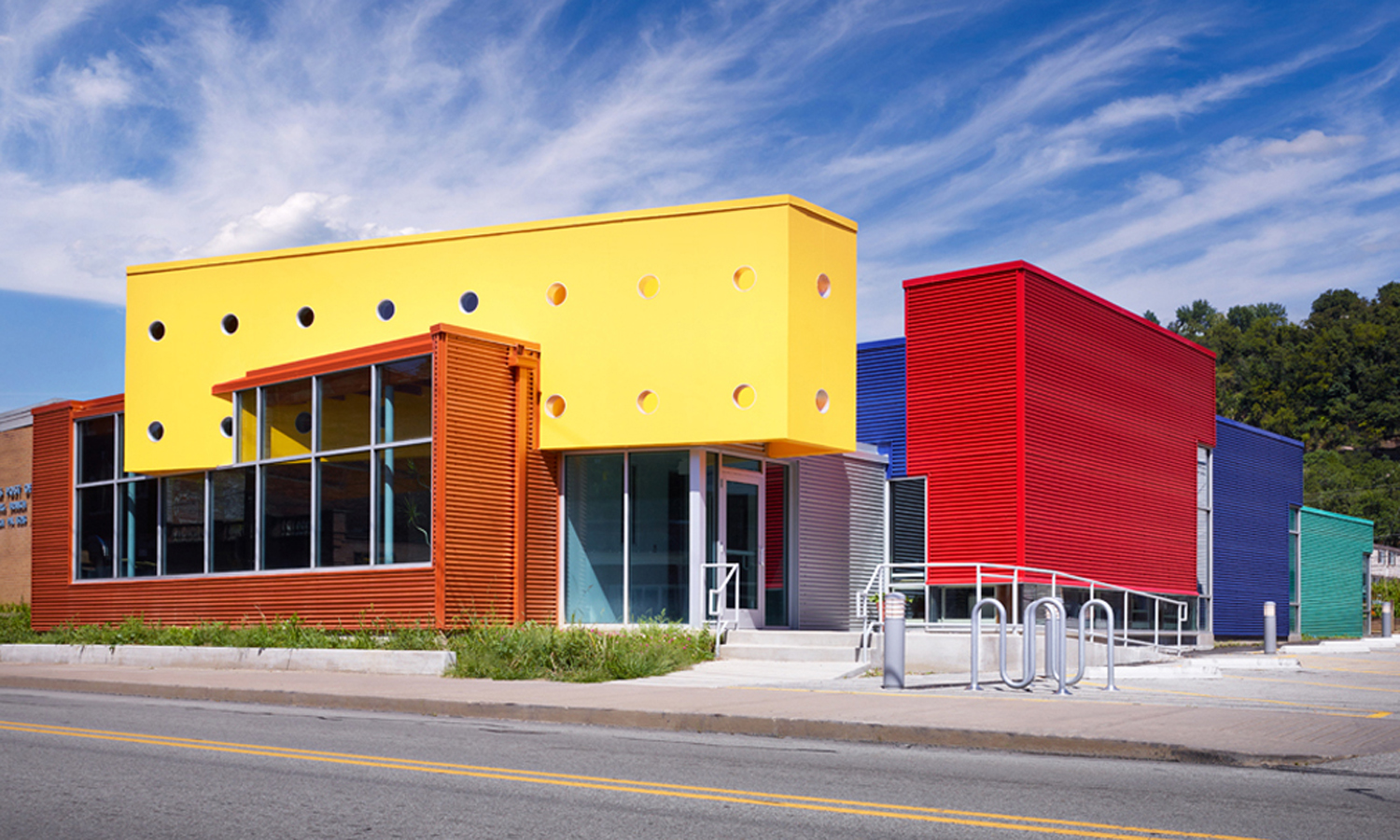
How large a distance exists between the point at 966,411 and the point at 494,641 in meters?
9.71

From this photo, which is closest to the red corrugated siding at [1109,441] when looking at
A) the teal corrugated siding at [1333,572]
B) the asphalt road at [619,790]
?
the teal corrugated siding at [1333,572]

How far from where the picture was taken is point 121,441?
25.5 metres

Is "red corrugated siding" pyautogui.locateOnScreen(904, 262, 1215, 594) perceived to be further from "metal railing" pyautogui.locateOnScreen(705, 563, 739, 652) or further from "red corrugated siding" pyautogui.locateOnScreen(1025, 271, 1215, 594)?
"metal railing" pyautogui.locateOnScreen(705, 563, 739, 652)

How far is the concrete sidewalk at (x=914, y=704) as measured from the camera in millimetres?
9906

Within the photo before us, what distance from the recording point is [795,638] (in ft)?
64.2

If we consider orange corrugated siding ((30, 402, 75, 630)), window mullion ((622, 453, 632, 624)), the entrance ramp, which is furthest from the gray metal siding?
orange corrugated siding ((30, 402, 75, 630))

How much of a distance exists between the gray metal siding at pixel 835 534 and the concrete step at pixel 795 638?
9.48 ft

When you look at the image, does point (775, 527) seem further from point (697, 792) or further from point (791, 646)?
point (697, 792)

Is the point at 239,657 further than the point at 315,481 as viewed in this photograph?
No

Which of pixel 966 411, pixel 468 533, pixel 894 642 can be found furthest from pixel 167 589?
pixel 894 642

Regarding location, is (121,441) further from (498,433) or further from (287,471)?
(498,433)

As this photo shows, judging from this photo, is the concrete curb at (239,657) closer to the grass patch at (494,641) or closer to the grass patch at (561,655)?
the grass patch at (494,641)

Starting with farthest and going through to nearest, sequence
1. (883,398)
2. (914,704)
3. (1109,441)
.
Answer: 1. (1109,441)
2. (883,398)
3. (914,704)

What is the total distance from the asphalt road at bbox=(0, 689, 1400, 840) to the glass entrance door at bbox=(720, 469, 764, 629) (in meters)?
9.79
